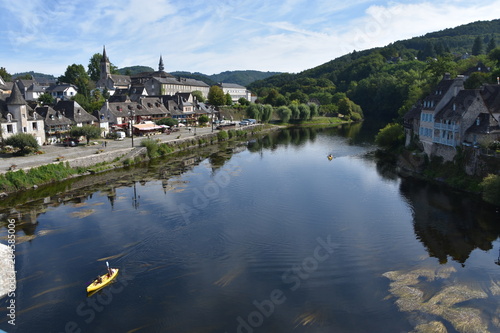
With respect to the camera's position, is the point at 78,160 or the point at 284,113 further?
the point at 284,113

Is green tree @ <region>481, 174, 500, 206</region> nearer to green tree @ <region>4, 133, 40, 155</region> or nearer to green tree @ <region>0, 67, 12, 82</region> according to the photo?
green tree @ <region>4, 133, 40, 155</region>

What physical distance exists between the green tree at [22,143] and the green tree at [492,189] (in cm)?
4785

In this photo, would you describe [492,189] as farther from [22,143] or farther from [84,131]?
[84,131]

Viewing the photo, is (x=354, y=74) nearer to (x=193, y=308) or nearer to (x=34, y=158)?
(x=34, y=158)

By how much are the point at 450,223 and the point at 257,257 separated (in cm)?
1582

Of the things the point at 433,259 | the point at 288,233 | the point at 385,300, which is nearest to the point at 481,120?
the point at 433,259

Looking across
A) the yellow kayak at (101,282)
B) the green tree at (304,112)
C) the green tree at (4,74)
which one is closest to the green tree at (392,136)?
the yellow kayak at (101,282)

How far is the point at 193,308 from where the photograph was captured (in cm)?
1866

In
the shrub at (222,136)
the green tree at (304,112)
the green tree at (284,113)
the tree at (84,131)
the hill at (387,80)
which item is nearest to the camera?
the tree at (84,131)

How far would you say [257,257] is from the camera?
23469 millimetres

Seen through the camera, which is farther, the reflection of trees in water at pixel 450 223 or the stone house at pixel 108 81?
the stone house at pixel 108 81

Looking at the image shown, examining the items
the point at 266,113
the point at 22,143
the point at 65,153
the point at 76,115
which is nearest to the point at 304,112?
the point at 266,113

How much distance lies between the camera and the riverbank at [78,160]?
122ft

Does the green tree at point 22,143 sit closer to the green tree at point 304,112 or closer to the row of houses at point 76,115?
the row of houses at point 76,115
